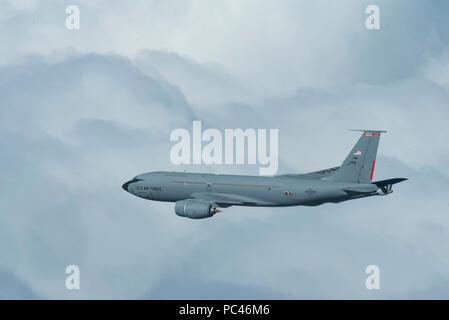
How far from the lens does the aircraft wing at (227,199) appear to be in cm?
8844

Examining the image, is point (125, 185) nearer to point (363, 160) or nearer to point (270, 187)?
point (270, 187)

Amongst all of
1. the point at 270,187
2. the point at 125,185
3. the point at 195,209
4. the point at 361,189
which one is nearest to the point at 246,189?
the point at 270,187

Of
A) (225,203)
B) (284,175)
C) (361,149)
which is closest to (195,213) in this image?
(225,203)

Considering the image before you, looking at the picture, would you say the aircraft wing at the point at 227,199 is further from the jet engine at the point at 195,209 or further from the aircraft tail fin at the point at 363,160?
the aircraft tail fin at the point at 363,160

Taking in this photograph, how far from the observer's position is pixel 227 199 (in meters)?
89.2

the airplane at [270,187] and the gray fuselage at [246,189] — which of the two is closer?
the airplane at [270,187]

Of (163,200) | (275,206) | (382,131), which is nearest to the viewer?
(382,131)

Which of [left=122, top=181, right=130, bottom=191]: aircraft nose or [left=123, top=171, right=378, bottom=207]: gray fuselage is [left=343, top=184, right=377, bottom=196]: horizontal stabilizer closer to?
[left=123, top=171, right=378, bottom=207]: gray fuselage

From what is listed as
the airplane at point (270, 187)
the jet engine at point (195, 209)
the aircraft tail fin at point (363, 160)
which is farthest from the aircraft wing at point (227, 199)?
the aircraft tail fin at point (363, 160)

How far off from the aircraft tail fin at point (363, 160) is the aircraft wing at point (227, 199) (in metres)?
8.87

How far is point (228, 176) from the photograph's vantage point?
3570 inches

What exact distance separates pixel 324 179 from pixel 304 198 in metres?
2.74

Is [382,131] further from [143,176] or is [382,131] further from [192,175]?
[143,176]

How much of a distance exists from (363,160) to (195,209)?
17.0m
